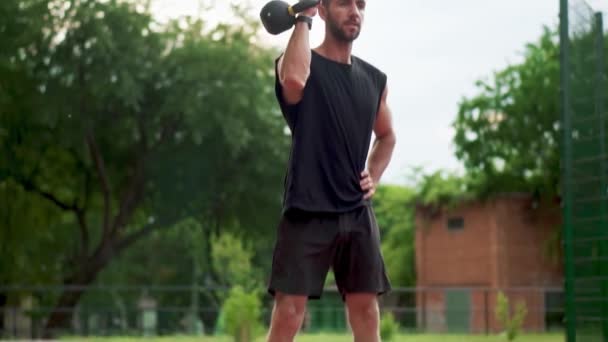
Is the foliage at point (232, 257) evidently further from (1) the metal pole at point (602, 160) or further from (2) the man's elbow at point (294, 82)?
(2) the man's elbow at point (294, 82)

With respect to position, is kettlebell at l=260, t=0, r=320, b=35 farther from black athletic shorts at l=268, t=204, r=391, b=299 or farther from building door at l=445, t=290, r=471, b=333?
building door at l=445, t=290, r=471, b=333

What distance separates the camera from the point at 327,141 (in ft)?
12.3

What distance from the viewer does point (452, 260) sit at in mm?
37875

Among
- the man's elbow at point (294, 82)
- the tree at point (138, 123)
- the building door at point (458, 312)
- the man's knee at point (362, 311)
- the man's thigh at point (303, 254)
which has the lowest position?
the building door at point (458, 312)

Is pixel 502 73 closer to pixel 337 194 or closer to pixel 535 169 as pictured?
pixel 535 169

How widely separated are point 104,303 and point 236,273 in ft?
34.7

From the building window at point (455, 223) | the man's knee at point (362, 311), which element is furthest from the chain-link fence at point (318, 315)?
the man's knee at point (362, 311)

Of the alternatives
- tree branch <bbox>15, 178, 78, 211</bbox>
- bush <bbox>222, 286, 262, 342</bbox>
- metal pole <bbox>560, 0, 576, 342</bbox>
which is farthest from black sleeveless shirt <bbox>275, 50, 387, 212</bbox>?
tree branch <bbox>15, 178, 78, 211</bbox>

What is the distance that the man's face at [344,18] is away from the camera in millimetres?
3834

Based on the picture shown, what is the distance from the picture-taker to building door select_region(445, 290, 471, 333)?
2692 centimetres

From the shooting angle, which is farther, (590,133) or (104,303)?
(104,303)

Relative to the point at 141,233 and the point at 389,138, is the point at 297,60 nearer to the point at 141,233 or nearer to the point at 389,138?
the point at 389,138

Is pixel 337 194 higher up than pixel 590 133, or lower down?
lower down

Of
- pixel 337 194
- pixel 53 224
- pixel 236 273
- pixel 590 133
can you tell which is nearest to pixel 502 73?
pixel 236 273
